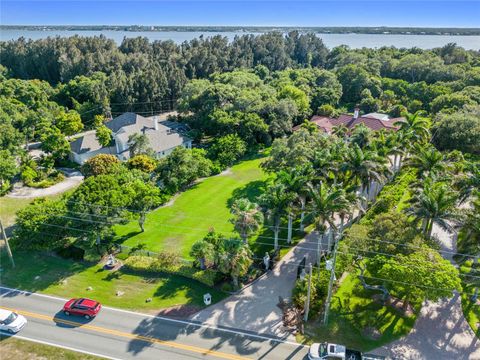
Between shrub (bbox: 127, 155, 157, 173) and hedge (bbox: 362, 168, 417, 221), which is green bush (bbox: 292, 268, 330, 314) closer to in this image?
hedge (bbox: 362, 168, 417, 221)

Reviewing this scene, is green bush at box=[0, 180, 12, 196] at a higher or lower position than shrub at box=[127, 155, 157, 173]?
lower

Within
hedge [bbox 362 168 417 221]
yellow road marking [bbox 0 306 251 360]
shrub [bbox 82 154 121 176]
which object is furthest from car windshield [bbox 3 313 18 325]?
hedge [bbox 362 168 417 221]

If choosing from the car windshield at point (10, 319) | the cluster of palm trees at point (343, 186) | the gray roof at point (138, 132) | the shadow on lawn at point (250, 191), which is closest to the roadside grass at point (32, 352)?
the car windshield at point (10, 319)

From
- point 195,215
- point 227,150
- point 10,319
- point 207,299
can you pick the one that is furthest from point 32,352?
point 227,150

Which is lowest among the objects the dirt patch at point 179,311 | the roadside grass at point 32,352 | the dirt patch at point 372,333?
the roadside grass at point 32,352

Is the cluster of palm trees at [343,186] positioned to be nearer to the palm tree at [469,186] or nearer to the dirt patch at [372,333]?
the palm tree at [469,186]
